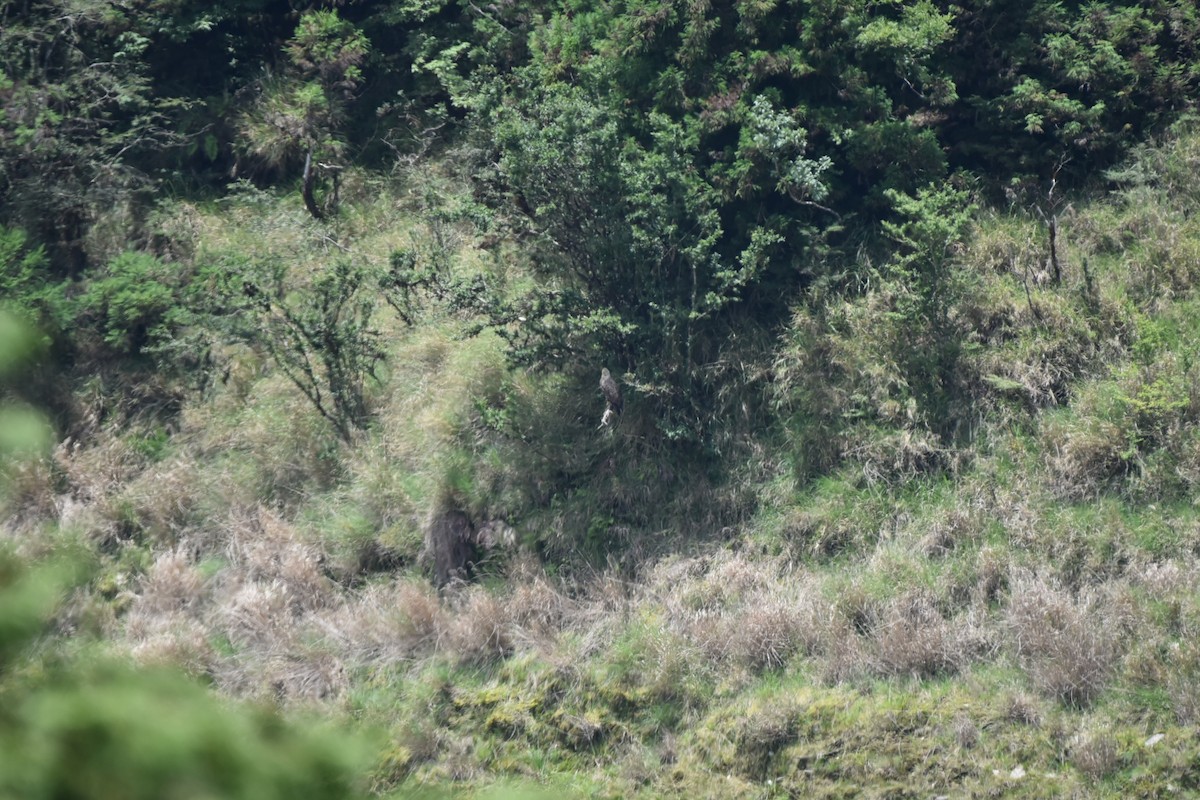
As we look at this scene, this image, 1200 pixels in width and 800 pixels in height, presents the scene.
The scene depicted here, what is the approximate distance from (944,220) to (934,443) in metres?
1.92

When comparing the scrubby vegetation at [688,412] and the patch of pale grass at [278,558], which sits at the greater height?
the scrubby vegetation at [688,412]

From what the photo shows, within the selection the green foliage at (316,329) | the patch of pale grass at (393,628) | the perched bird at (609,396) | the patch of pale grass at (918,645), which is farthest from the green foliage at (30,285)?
the patch of pale grass at (918,645)

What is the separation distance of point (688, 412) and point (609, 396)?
0.78 metres

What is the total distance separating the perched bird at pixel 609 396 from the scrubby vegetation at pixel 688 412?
26 centimetres

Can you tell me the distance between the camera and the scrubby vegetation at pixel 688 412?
861 centimetres

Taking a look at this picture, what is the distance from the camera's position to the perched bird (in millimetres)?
10789

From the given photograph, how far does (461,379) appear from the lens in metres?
12.0

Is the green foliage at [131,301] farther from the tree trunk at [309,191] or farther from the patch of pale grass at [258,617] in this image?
the patch of pale grass at [258,617]

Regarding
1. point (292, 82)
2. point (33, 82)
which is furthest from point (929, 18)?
point (33, 82)

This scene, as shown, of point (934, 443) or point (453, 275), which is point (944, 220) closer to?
point (934, 443)

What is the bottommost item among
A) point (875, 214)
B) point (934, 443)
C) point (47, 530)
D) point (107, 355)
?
point (47, 530)

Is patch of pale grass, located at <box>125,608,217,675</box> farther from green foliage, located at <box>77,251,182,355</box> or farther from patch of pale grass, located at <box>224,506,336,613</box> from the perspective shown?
green foliage, located at <box>77,251,182,355</box>

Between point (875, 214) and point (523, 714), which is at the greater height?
point (875, 214)

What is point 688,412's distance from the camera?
1103 centimetres
